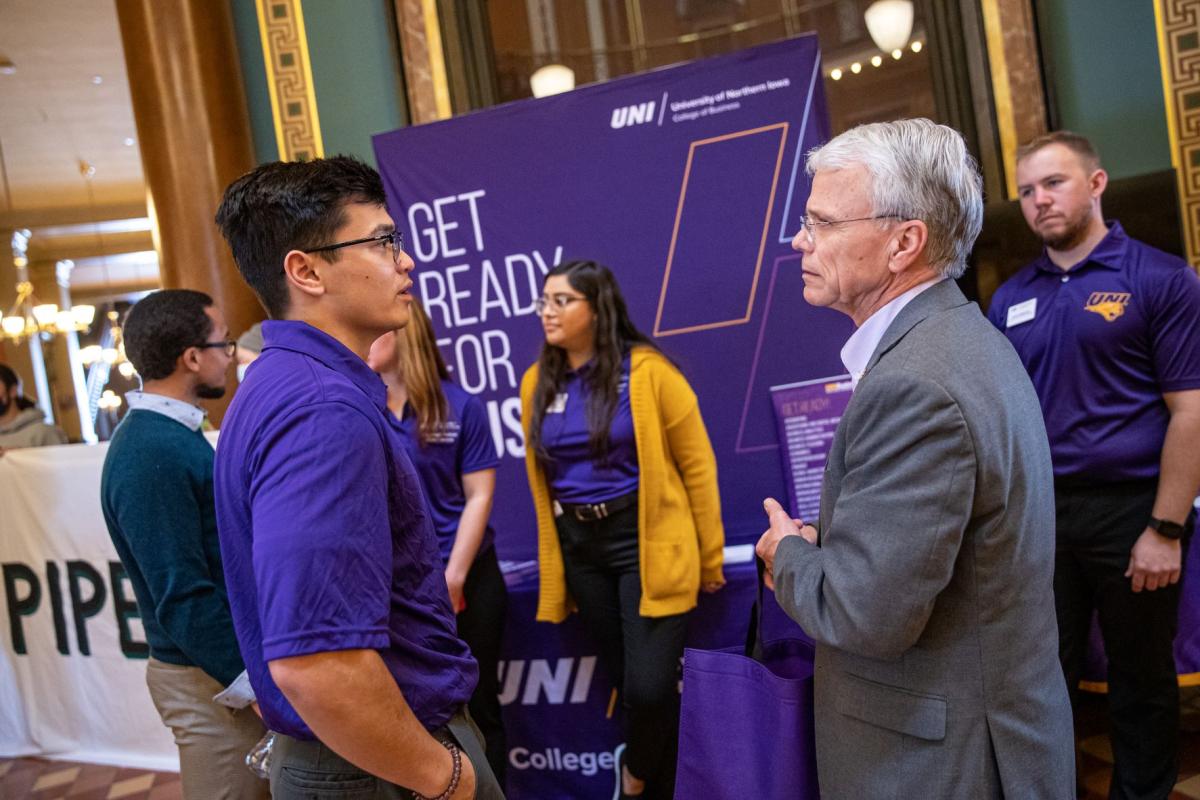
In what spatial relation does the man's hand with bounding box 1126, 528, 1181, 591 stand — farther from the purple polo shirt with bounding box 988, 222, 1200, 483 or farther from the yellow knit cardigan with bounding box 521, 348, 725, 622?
the yellow knit cardigan with bounding box 521, 348, 725, 622

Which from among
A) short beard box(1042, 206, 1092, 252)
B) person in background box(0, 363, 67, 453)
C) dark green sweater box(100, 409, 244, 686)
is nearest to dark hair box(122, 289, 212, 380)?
dark green sweater box(100, 409, 244, 686)

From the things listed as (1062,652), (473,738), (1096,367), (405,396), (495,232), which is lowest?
(1062,652)

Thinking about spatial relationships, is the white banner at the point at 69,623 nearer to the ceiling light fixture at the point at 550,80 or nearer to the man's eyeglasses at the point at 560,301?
the man's eyeglasses at the point at 560,301

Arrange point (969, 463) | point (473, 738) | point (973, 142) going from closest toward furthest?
point (969, 463)
point (473, 738)
point (973, 142)

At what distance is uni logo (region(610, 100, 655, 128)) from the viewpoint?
11.2 feet

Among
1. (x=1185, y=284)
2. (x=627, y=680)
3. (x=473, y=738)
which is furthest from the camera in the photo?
(x=627, y=680)

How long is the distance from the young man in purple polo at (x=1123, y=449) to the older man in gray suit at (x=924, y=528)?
125 cm

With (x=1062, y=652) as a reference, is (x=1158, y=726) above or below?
below

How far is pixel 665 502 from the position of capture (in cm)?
270

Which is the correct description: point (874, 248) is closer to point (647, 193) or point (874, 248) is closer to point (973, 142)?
point (647, 193)

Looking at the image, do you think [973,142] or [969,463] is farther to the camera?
[973,142]

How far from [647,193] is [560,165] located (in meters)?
0.36

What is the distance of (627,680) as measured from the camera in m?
2.70

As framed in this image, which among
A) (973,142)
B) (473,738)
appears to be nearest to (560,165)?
(973,142)
